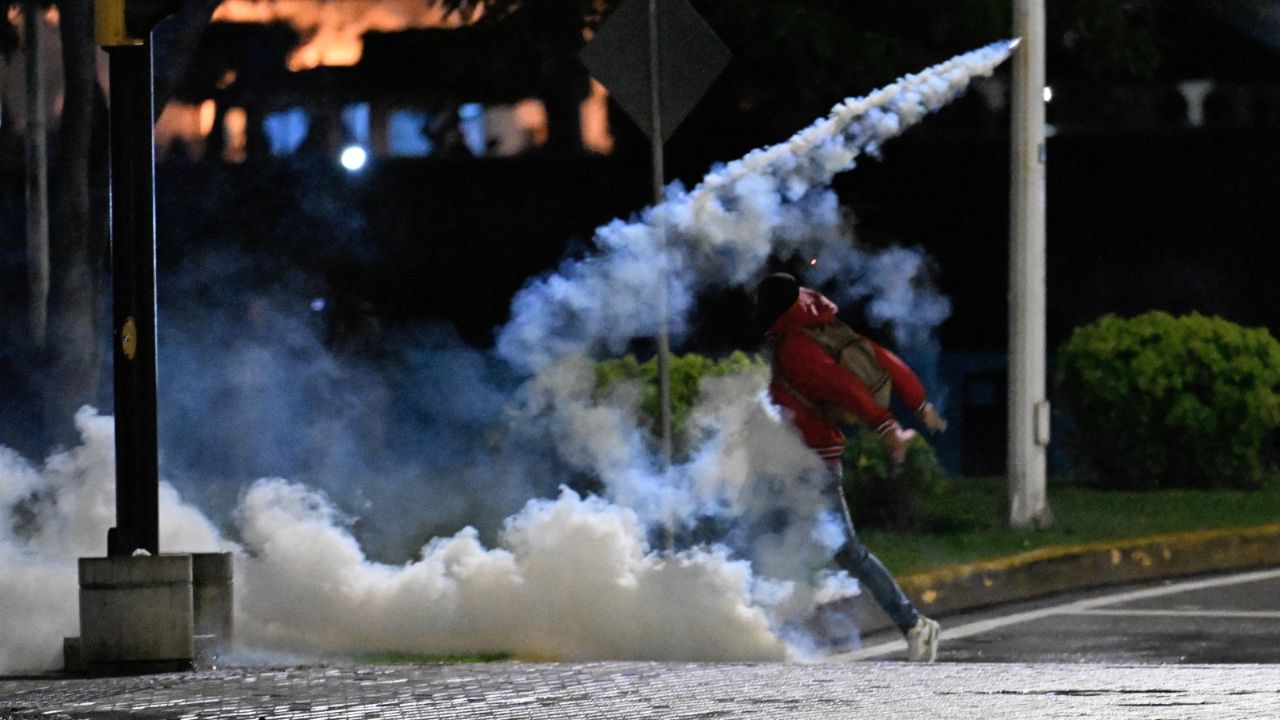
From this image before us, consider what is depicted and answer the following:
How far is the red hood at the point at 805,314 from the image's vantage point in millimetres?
9055

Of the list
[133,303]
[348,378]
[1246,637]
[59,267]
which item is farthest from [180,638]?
[348,378]

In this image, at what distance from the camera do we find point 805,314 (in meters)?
9.06

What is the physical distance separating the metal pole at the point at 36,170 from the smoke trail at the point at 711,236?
6.81 m

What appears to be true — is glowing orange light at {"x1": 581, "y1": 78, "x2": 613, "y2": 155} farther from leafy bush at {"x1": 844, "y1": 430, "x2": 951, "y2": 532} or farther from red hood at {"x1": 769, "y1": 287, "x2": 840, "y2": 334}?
red hood at {"x1": 769, "y1": 287, "x2": 840, "y2": 334}

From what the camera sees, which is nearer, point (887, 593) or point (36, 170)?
point (887, 593)

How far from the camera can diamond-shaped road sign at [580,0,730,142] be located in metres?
9.45

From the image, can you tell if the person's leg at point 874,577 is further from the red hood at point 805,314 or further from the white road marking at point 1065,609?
the red hood at point 805,314

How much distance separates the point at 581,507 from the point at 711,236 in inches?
67.2

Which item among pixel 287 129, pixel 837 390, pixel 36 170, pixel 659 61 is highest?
pixel 287 129

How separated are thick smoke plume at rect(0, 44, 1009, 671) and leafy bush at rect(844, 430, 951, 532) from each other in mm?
944

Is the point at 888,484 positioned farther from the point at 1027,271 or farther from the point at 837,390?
the point at 837,390

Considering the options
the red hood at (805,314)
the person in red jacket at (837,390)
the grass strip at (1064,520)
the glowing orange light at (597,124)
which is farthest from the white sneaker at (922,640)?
the glowing orange light at (597,124)

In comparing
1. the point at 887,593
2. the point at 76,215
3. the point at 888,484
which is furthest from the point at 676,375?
the point at 76,215

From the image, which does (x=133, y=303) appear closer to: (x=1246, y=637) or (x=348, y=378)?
(x=1246, y=637)
